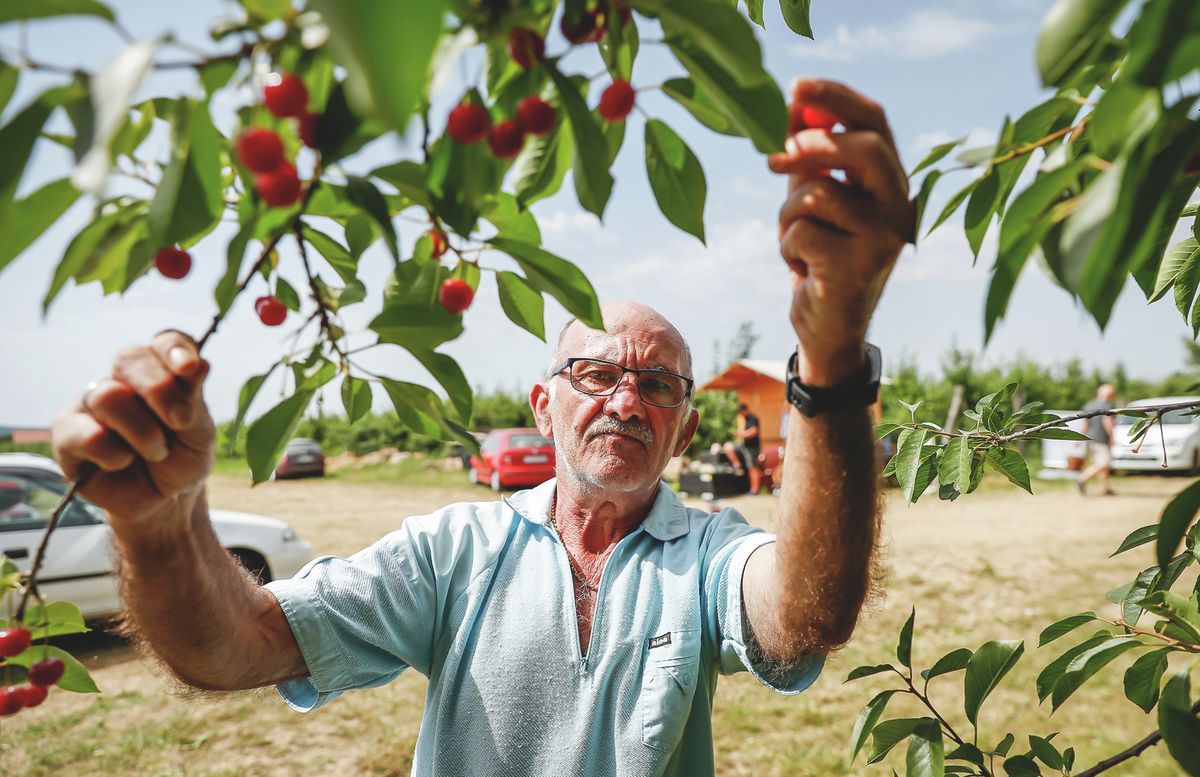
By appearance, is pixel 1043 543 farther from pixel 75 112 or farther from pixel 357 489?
pixel 357 489

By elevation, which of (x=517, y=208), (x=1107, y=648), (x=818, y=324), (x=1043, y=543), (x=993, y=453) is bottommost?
(x=1043, y=543)

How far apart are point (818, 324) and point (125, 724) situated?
5149 millimetres

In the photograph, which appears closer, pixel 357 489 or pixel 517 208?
pixel 517 208

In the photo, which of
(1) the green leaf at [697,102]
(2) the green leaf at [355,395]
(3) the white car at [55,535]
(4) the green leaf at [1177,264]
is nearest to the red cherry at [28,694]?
(2) the green leaf at [355,395]

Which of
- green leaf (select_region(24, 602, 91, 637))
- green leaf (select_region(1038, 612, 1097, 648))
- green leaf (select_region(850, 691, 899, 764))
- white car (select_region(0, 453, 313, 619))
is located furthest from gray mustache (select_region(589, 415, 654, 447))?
white car (select_region(0, 453, 313, 619))

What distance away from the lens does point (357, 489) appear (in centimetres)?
1742

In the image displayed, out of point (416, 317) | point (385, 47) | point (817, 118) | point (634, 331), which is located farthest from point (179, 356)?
point (634, 331)

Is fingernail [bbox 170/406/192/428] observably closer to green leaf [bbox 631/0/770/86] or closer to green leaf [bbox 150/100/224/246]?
green leaf [bbox 150/100/224/246]

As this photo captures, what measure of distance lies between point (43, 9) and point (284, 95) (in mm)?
160

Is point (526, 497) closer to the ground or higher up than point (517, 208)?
closer to the ground

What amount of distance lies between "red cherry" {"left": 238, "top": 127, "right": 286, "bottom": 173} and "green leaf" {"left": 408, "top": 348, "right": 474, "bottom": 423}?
0.29 metres

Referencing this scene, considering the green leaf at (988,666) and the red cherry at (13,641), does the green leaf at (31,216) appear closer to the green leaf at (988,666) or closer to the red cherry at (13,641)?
the red cherry at (13,641)

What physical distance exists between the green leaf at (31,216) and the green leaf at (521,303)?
47cm

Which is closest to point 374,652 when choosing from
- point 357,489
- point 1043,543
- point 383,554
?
point 383,554
